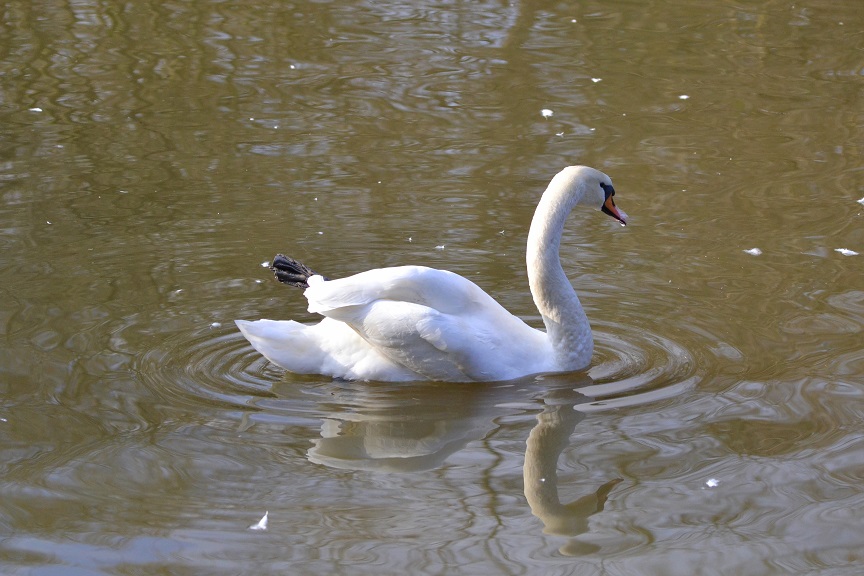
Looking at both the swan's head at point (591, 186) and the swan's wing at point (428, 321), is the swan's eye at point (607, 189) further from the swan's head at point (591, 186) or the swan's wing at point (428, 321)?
the swan's wing at point (428, 321)

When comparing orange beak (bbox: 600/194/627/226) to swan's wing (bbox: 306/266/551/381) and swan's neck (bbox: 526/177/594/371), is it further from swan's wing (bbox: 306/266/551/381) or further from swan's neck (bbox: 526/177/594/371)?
swan's wing (bbox: 306/266/551/381)

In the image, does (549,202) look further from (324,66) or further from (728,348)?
(324,66)

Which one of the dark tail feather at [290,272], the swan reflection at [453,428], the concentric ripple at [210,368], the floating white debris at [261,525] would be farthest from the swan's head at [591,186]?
the floating white debris at [261,525]

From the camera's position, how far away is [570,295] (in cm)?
609

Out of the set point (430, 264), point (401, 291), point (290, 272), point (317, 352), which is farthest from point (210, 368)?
point (430, 264)

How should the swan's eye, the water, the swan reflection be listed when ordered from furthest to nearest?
1. the swan's eye
2. the swan reflection
3. the water

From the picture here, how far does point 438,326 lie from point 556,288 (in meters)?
0.69

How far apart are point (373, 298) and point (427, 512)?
144 cm

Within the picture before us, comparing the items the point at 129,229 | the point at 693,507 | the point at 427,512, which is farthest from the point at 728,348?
the point at 129,229

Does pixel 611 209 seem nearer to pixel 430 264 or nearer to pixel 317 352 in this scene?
pixel 430 264

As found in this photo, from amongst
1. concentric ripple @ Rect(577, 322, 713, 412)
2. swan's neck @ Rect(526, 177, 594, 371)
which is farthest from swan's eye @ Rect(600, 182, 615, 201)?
concentric ripple @ Rect(577, 322, 713, 412)

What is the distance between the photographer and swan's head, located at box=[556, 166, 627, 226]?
6.08m

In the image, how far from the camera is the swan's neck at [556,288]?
604 centimetres

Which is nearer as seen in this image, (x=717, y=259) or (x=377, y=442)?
(x=377, y=442)
